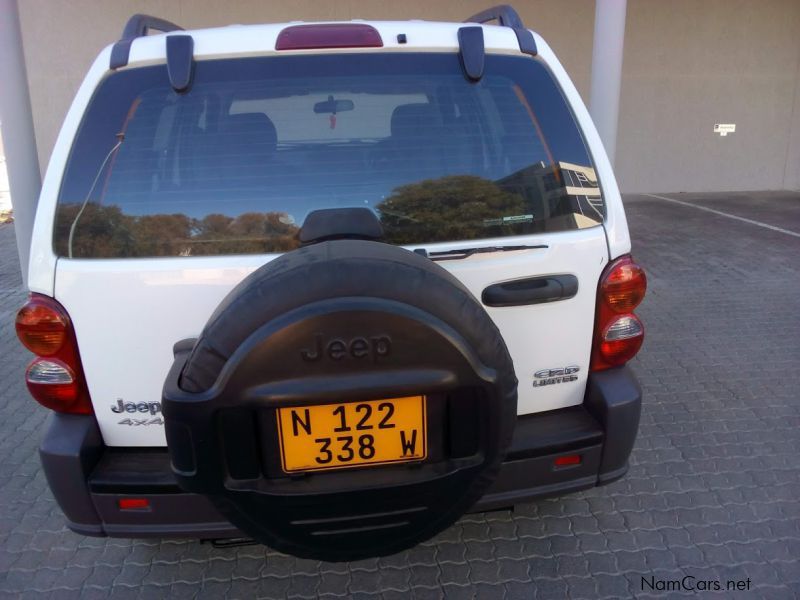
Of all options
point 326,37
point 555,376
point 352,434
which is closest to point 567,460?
point 555,376

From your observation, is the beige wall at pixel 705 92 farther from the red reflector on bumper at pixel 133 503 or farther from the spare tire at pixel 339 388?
the red reflector on bumper at pixel 133 503

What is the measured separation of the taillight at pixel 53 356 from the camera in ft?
6.18

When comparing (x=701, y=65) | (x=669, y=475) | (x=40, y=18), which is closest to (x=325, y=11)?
(x=40, y=18)

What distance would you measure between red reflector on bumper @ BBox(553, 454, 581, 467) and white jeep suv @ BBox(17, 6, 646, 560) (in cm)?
1

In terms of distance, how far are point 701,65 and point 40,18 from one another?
37.0 ft

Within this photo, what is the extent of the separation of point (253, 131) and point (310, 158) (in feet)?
0.73

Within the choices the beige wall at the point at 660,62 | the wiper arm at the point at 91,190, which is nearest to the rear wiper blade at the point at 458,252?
the wiper arm at the point at 91,190

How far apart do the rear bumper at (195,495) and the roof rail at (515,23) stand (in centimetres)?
118

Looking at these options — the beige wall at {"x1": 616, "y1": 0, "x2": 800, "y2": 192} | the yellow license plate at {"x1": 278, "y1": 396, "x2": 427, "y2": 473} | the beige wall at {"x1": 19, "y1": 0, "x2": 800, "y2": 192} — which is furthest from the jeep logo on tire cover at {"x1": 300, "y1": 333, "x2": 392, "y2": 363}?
the beige wall at {"x1": 616, "y1": 0, "x2": 800, "y2": 192}

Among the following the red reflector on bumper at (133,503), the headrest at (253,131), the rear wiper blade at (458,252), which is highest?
the headrest at (253,131)

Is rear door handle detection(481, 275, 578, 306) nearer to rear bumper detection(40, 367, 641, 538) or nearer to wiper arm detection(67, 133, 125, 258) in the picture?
rear bumper detection(40, 367, 641, 538)

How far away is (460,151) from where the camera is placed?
2.11 m

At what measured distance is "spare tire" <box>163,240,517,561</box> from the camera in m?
1.51

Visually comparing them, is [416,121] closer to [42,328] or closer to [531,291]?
[531,291]
